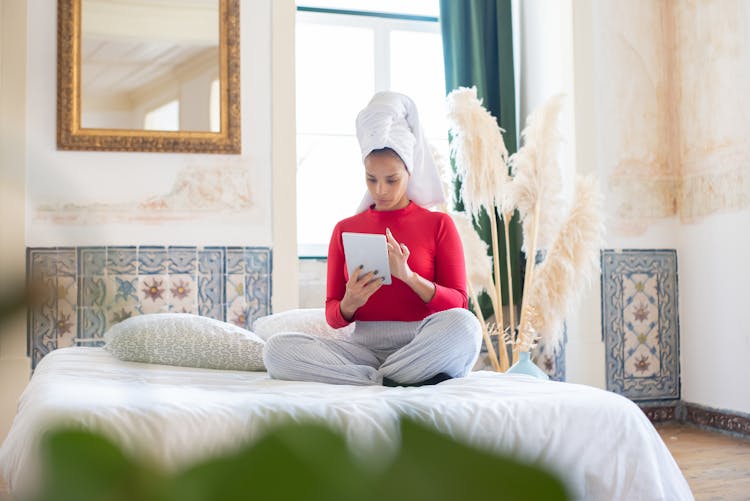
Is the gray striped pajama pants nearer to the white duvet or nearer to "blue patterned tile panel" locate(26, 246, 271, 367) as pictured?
the white duvet

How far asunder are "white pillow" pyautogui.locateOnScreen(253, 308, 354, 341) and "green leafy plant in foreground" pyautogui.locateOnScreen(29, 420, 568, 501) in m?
2.72

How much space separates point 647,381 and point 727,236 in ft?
2.70

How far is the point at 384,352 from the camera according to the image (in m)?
2.44

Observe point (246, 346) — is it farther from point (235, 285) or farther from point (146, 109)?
point (146, 109)

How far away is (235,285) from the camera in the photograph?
12.5 feet

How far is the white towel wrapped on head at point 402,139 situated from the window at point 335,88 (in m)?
1.75

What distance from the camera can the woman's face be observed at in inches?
97.3

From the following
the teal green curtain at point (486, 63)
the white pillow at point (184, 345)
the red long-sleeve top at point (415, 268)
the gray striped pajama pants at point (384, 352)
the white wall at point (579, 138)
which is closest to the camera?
the gray striped pajama pants at point (384, 352)

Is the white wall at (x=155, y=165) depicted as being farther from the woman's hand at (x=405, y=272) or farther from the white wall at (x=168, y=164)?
the woman's hand at (x=405, y=272)

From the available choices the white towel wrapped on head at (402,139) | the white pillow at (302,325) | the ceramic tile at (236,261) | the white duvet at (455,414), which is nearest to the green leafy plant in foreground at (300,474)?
the white duvet at (455,414)

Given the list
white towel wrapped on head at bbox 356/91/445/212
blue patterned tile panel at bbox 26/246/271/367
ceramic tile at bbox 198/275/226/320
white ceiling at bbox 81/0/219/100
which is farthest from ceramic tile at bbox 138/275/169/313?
white towel wrapped on head at bbox 356/91/445/212

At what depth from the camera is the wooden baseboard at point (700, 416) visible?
373 centimetres

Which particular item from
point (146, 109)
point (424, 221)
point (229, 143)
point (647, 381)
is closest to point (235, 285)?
point (229, 143)

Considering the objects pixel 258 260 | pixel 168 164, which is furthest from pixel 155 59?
pixel 258 260
